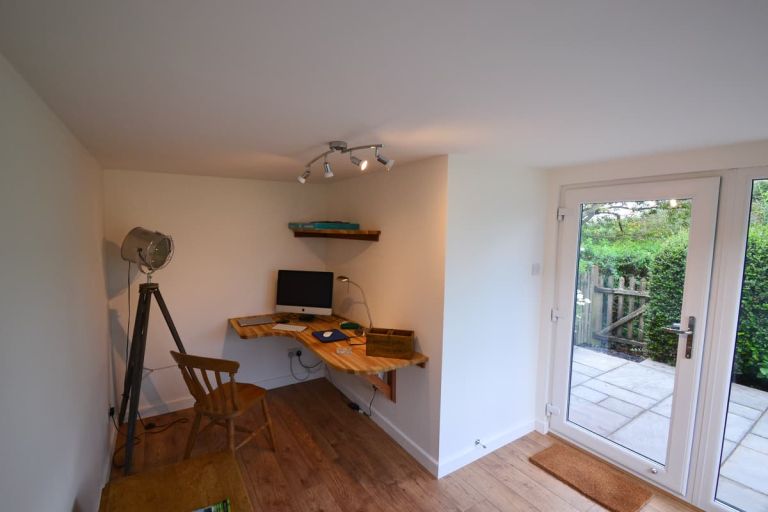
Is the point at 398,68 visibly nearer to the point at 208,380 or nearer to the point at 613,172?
the point at 613,172

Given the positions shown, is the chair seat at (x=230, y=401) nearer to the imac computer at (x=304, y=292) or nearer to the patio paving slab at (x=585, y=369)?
the imac computer at (x=304, y=292)

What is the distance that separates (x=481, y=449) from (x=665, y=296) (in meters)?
1.64

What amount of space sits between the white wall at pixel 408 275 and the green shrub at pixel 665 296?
55.4 inches

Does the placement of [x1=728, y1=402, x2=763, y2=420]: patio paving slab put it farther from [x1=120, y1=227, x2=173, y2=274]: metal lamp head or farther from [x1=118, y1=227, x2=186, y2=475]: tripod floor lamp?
[x1=120, y1=227, x2=173, y2=274]: metal lamp head

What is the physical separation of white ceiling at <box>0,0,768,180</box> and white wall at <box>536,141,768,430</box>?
6.3 inches

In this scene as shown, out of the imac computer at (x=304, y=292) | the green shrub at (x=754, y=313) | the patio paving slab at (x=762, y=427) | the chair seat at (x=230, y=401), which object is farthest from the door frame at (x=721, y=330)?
the chair seat at (x=230, y=401)

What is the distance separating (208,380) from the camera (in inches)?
94.5

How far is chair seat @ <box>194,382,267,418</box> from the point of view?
2453 millimetres

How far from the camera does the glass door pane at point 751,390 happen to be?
201cm

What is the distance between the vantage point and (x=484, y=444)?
2.76 metres

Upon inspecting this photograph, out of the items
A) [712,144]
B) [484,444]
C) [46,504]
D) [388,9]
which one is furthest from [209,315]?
[712,144]

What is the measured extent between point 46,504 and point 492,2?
1920mm

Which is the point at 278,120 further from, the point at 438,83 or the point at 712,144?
the point at 712,144

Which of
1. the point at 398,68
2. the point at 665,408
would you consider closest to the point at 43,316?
the point at 398,68
